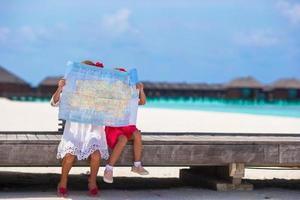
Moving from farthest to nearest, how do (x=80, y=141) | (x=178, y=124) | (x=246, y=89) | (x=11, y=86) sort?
1. (x=246, y=89)
2. (x=11, y=86)
3. (x=178, y=124)
4. (x=80, y=141)

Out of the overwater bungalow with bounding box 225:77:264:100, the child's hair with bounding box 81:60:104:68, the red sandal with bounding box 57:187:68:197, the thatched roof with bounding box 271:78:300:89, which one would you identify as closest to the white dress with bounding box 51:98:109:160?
the red sandal with bounding box 57:187:68:197

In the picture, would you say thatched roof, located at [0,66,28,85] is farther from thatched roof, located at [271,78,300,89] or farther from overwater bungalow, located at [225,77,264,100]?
thatched roof, located at [271,78,300,89]

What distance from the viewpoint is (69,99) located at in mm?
5316

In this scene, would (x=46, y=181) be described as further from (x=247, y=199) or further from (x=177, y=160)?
(x=247, y=199)

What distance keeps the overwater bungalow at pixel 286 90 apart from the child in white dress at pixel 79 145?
5621cm

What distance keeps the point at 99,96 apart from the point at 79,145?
0.49 meters

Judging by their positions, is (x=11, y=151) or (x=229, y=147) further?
(x=229, y=147)

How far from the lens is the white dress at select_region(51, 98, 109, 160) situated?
17.1ft

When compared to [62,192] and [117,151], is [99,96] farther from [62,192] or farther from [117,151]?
[62,192]

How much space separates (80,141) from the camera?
17.3 ft

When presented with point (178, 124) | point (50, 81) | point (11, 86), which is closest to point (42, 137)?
point (178, 124)

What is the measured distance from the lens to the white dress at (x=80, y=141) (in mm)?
5227

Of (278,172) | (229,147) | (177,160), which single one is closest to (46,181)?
(177,160)

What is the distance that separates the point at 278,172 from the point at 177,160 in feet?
8.68
